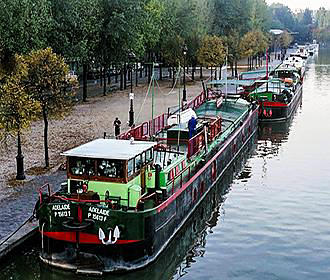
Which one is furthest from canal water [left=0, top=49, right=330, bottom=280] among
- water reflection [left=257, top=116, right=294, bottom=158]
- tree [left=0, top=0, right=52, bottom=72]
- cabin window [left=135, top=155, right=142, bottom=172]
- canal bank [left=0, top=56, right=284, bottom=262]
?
tree [left=0, top=0, right=52, bottom=72]

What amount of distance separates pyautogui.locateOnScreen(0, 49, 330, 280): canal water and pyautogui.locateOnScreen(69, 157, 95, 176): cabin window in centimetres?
306

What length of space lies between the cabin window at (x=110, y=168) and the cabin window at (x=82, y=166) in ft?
0.87

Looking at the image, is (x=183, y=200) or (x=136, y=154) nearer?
(x=136, y=154)

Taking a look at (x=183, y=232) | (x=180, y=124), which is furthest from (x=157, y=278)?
(x=180, y=124)

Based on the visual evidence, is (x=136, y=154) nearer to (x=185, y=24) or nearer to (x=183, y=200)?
(x=183, y=200)

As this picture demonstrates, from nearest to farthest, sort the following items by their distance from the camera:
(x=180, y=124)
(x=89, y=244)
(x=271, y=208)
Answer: (x=89, y=244) → (x=271, y=208) → (x=180, y=124)

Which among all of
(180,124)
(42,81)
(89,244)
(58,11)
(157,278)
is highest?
(58,11)

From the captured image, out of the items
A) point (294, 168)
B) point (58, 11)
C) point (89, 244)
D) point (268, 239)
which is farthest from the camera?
point (58, 11)

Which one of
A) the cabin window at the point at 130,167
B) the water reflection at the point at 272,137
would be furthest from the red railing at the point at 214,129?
the cabin window at the point at 130,167

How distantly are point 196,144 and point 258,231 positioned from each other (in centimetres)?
544

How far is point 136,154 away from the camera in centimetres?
1848

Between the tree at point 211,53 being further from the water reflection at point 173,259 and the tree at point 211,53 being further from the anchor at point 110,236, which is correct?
the anchor at point 110,236

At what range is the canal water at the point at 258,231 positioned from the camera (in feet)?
60.7

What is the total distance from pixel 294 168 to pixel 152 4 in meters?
36.7
